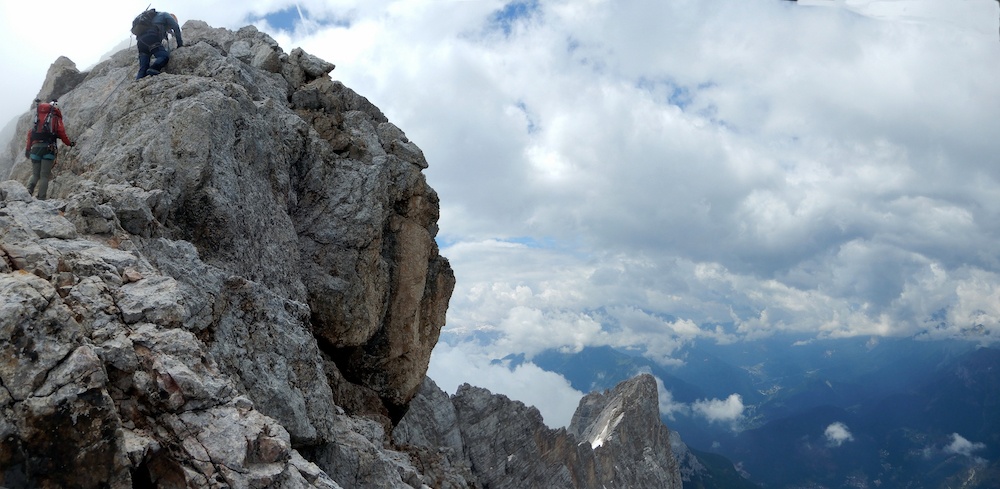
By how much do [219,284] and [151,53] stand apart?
17.0 meters

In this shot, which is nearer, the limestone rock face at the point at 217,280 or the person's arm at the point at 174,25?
the limestone rock face at the point at 217,280

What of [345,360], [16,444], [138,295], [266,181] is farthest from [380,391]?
[16,444]

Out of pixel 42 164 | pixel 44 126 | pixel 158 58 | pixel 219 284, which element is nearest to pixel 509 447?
pixel 158 58

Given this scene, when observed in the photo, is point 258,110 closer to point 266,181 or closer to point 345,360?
point 266,181

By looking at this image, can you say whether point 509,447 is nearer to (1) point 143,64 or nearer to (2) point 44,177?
(1) point 143,64

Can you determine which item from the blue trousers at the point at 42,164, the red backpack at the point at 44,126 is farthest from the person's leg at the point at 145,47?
the blue trousers at the point at 42,164

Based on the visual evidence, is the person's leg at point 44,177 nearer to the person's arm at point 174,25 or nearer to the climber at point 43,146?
the climber at point 43,146

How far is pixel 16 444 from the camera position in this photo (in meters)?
11.2

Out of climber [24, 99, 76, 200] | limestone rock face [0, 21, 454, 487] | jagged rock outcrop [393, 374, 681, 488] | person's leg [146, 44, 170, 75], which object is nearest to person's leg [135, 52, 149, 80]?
person's leg [146, 44, 170, 75]

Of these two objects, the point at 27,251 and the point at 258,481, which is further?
the point at 27,251

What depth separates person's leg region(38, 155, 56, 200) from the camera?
25562mm

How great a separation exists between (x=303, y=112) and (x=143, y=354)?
2346 centimetres

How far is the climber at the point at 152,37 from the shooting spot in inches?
1172

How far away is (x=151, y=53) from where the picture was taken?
30.8 m
